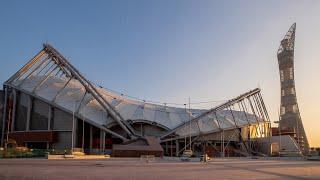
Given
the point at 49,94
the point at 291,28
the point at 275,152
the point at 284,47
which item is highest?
the point at 291,28

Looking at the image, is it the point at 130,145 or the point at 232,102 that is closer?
the point at 130,145

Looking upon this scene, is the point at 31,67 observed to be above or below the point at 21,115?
above

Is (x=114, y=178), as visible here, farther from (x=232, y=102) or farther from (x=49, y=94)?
(x=232, y=102)

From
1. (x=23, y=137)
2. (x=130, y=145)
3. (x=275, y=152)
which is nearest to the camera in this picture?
(x=130, y=145)

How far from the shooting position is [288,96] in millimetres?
135375

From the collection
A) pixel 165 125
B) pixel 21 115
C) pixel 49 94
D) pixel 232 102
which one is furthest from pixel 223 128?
pixel 21 115

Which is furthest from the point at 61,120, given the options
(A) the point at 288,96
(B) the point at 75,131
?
(A) the point at 288,96

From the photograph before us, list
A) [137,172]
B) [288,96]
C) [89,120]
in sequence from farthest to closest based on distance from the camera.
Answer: [288,96]
[89,120]
[137,172]

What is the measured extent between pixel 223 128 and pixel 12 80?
53791 millimetres

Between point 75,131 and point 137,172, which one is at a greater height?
point 75,131

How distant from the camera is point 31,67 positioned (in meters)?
99.9

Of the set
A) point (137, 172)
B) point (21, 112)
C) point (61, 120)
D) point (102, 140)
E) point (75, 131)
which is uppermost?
point (21, 112)

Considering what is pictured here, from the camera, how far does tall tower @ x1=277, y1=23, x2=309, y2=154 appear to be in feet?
431

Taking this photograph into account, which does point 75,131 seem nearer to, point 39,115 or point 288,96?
point 39,115
